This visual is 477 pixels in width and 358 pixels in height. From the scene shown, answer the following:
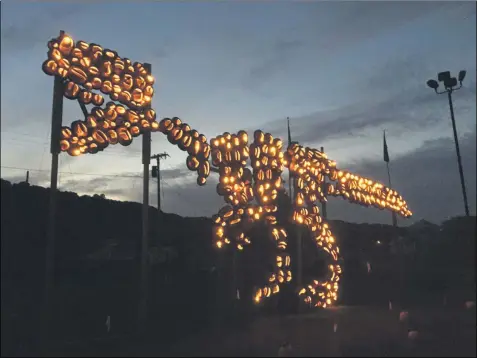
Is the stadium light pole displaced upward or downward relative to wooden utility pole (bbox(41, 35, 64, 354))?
upward

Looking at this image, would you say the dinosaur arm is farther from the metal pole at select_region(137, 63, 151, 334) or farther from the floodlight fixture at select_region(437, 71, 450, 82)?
the metal pole at select_region(137, 63, 151, 334)

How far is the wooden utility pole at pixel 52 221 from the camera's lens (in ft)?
28.9

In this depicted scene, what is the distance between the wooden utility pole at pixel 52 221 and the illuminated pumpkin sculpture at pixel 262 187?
9.33 feet

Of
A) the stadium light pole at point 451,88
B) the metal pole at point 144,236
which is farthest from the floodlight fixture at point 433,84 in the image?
the metal pole at point 144,236

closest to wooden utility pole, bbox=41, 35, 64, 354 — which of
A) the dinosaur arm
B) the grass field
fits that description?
the grass field

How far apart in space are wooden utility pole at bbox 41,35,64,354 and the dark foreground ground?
716 millimetres

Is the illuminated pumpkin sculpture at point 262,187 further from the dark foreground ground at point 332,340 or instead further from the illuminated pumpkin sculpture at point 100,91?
the dark foreground ground at point 332,340

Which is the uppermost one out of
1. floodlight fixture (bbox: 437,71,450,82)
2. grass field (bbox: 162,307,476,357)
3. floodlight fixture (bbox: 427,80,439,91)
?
floodlight fixture (bbox: 437,71,450,82)

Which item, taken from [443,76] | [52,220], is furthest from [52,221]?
[443,76]

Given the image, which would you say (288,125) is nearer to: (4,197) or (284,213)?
(284,213)

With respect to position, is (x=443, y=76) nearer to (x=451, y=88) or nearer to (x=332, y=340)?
(x=451, y=88)

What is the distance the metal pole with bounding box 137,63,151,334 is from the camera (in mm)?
10734

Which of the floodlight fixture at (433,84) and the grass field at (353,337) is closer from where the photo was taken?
Result: the grass field at (353,337)

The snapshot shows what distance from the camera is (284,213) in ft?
51.3
